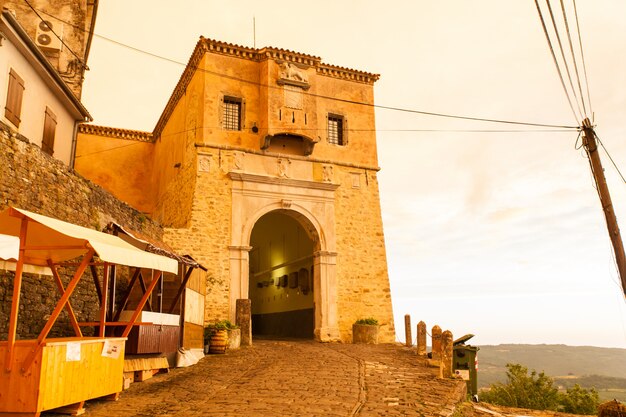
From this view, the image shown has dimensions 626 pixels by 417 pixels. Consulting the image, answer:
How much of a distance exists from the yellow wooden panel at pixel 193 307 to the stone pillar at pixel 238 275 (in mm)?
2904

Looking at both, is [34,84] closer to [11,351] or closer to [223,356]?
[223,356]

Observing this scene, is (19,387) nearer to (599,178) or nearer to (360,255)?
(599,178)

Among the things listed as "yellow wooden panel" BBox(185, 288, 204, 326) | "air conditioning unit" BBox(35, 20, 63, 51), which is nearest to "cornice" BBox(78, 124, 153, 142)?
"air conditioning unit" BBox(35, 20, 63, 51)

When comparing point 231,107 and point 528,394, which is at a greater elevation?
point 231,107

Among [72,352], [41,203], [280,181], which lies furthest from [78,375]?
[280,181]

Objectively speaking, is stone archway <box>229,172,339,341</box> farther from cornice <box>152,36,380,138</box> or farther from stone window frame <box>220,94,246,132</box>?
cornice <box>152,36,380,138</box>

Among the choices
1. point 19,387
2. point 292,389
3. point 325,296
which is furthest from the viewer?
point 325,296

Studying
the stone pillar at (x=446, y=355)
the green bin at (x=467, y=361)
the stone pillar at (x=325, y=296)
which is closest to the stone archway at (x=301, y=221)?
the stone pillar at (x=325, y=296)

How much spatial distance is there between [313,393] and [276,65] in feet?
44.2

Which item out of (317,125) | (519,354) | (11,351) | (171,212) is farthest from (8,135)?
(519,354)

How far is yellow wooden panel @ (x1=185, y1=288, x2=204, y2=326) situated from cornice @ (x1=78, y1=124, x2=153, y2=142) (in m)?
12.2

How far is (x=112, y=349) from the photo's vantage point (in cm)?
770

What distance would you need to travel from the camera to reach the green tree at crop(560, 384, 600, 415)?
1917 cm

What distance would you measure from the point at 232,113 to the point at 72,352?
1340cm
